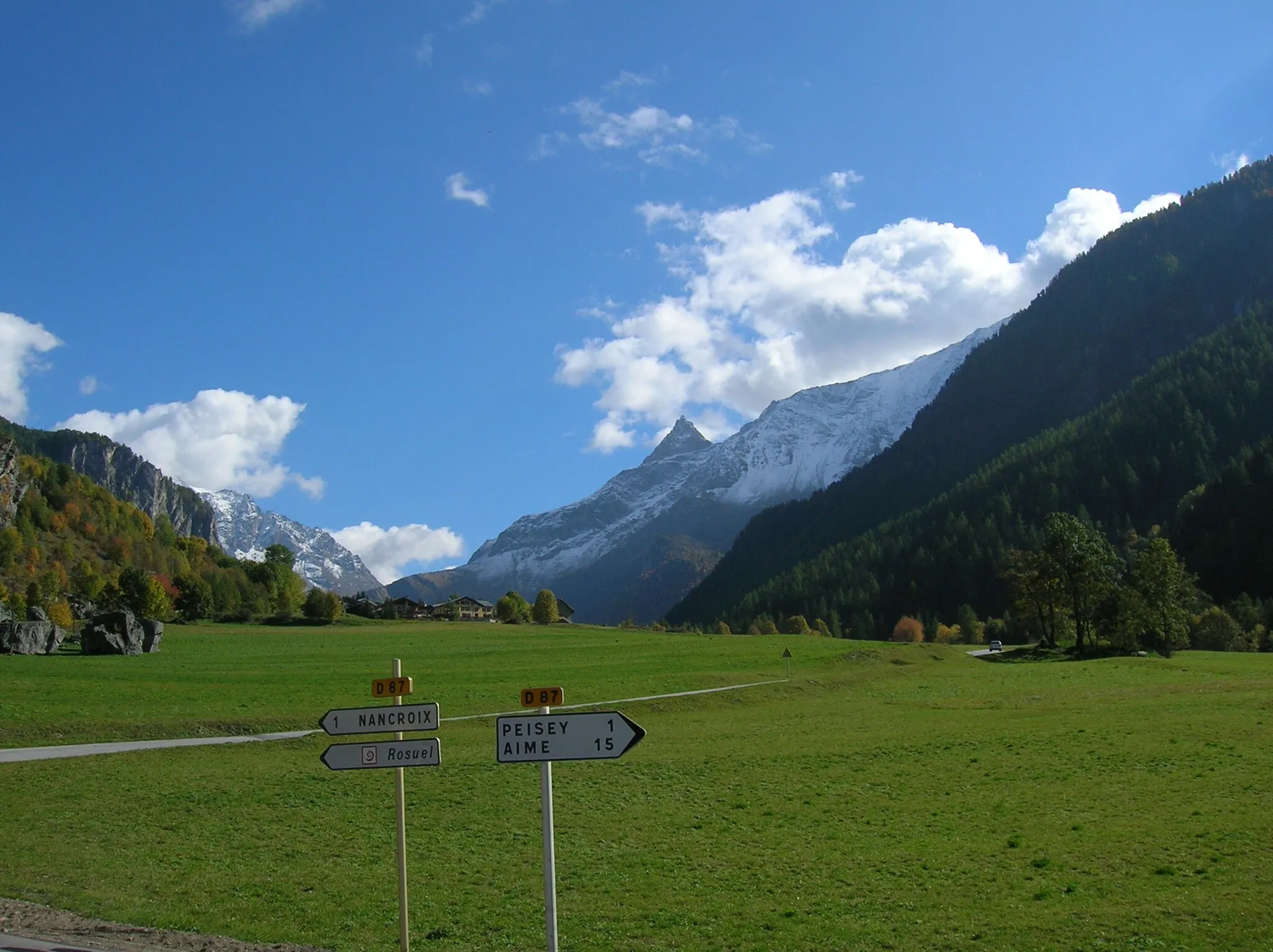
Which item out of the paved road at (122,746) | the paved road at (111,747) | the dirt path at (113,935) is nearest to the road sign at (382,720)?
the dirt path at (113,935)

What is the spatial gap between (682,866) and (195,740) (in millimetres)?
31850

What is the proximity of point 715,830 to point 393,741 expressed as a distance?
41.9 feet

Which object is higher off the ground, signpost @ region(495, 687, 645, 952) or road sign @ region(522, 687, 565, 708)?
road sign @ region(522, 687, 565, 708)

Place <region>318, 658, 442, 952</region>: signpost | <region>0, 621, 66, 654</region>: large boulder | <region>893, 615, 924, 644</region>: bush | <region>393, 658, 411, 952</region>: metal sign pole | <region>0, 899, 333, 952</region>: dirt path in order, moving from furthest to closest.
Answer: <region>893, 615, 924, 644</region>: bush < <region>0, 621, 66, 654</region>: large boulder < <region>0, 899, 333, 952</region>: dirt path < <region>318, 658, 442, 952</region>: signpost < <region>393, 658, 411, 952</region>: metal sign pole

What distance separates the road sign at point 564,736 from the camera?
12.0m

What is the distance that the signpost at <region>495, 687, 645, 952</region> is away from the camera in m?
11.9

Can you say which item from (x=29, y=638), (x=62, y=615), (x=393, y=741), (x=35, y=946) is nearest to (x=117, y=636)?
(x=29, y=638)

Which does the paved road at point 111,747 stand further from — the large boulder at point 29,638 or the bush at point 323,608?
the bush at point 323,608

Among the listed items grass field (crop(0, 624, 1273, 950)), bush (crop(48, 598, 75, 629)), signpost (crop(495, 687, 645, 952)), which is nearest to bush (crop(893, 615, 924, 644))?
grass field (crop(0, 624, 1273, 950))

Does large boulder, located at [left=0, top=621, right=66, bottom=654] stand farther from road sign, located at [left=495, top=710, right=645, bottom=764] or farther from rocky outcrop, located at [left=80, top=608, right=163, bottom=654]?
road sign, located at [left=495, top=710, right=645, bottom=764]

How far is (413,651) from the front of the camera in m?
104

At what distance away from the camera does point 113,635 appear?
84125mm

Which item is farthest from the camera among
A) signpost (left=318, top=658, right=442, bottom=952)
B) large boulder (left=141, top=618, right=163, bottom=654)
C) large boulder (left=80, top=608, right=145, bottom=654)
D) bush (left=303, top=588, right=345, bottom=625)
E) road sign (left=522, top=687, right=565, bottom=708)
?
bush (left=303, top=588, right=345, bottom=625)

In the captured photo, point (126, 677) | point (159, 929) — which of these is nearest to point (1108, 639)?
point (126, 677)
